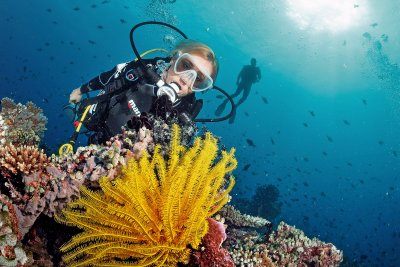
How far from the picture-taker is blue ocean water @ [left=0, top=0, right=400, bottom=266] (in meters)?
38.7

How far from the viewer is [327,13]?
130ft

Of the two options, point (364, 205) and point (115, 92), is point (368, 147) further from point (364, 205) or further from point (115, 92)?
point (115, 92)

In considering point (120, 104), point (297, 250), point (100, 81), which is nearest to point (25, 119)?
point (100, 81)

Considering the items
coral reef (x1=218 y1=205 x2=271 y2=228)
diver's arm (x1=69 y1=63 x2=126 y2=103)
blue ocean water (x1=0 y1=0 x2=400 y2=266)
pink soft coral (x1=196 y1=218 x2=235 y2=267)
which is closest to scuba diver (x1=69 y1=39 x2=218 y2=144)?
diver's arm (x1=69 y1=63 x2=126 y2=103)

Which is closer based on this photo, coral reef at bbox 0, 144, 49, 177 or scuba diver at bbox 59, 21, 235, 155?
coral reef at bbox 0, 144, 49, 177

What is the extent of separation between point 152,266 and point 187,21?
64.0 meters

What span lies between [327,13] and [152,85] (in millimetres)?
42555

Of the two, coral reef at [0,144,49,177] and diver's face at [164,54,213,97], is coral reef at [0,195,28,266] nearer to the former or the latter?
coral reef at [0,144,49,177]

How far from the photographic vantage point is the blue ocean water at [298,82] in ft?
127

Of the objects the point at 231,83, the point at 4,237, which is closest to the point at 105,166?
the point at 4,237

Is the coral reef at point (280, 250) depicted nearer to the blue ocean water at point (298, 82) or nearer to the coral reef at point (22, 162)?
the coral reef at point (22, 162)

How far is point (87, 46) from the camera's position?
11831cm

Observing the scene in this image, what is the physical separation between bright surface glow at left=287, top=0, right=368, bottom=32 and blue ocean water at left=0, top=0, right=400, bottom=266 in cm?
17

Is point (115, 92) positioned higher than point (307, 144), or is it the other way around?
point (307, 144)
